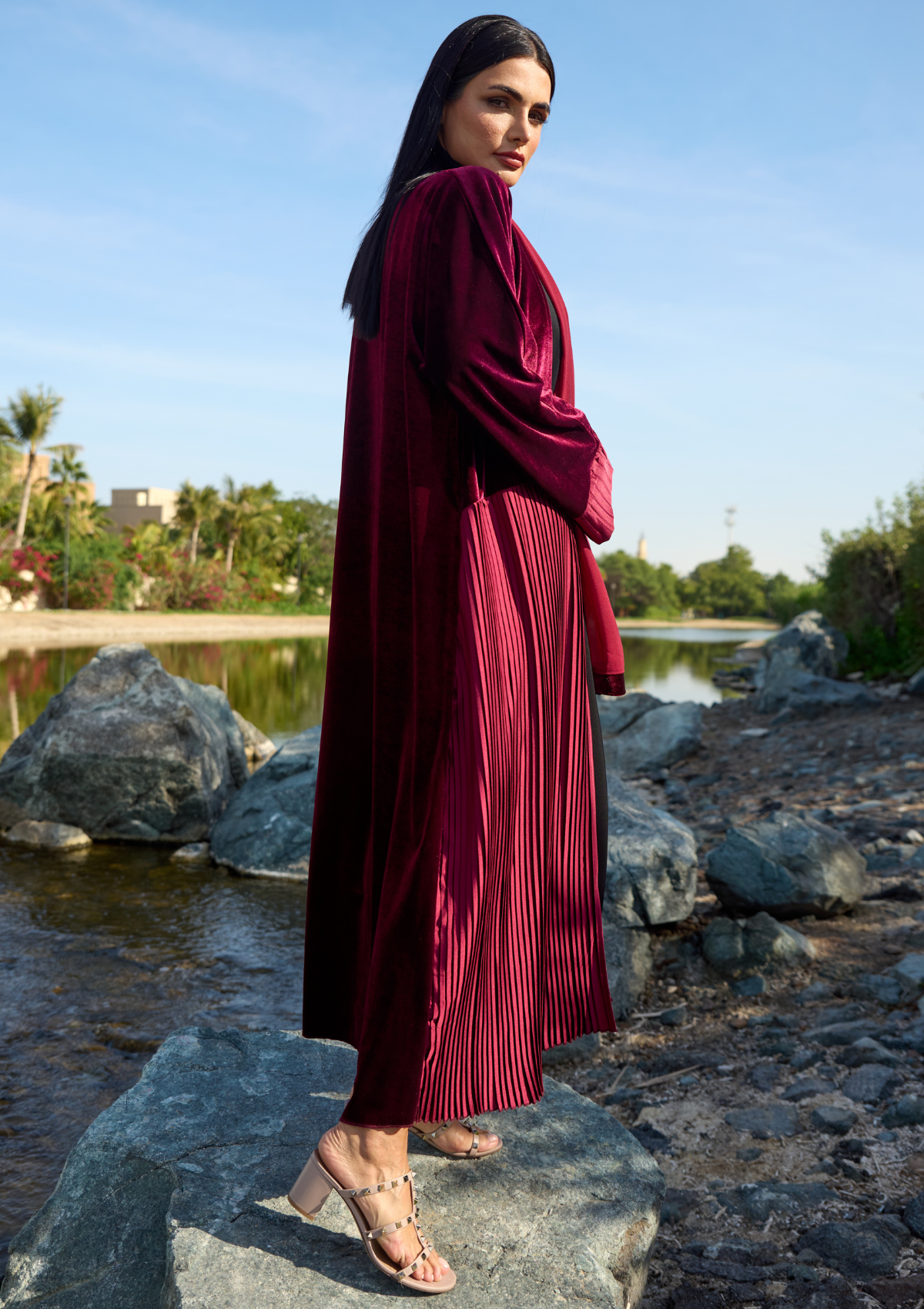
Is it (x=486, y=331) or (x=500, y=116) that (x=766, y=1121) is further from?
(x=500, y=116)

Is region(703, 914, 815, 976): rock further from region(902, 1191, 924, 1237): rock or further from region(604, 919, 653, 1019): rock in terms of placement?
region(902, 1191, 924, 1237): rock

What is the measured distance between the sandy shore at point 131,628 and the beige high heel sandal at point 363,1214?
20153 millimetres

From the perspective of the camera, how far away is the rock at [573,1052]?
309cm

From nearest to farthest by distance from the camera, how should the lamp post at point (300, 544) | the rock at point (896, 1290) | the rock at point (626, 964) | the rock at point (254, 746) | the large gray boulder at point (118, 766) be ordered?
the rock at point (896, 1290) < the rock at point (626, 964) < the large gray boulder at point (118, 766) < the rock at point (254, 746) < the lamp post at point (300, 544)

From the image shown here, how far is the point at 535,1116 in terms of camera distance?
208 centimetres

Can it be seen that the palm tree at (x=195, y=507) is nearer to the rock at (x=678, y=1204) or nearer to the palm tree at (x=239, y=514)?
the palm tree at (x=239, y=514)

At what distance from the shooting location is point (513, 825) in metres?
1.70

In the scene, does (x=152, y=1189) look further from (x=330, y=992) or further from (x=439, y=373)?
(x=439, y=373)

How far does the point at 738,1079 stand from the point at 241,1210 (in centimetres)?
158

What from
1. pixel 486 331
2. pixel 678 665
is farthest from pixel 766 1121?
pixel 678 665

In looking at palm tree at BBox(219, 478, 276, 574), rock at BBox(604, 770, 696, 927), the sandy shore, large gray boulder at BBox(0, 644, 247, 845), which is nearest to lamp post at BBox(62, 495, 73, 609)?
the sandy shore

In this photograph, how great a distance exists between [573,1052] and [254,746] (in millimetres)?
5775

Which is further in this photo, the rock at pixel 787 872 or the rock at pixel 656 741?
the rock at pixel 656 741

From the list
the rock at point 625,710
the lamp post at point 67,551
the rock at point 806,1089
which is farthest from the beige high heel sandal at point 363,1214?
the lamp post at point 67,551
